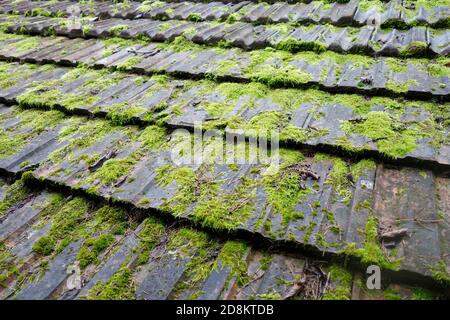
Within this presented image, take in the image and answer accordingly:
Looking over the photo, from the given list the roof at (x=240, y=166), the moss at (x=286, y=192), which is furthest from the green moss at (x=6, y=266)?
the moss at (x=286, y=192)

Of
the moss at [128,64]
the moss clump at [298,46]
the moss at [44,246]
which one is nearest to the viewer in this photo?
the moss at [44,246]

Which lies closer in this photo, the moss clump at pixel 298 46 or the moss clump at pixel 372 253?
the moss clump at pixel 372 253

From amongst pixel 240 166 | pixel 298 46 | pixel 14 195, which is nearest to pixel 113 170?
pixel 14 195

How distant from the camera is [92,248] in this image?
1.61m

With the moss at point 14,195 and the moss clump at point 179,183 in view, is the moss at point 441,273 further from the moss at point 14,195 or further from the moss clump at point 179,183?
the moss at point 14,195

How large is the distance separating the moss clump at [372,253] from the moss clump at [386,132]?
55cm

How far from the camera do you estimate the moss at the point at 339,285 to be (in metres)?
1.26

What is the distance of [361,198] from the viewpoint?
5.14ft

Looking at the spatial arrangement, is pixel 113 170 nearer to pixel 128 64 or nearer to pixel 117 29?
pixel 128 64

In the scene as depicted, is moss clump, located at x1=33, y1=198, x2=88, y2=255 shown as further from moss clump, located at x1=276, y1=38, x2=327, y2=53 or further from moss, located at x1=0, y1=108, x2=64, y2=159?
moss clump, located at x1=276, y1=38, x2=327, y2=53
